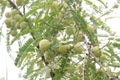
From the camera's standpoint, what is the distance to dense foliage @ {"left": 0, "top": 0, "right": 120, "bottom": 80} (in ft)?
2.91

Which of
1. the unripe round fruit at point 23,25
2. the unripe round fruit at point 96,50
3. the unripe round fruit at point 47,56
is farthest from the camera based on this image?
the unripe round fruit at point 23,25

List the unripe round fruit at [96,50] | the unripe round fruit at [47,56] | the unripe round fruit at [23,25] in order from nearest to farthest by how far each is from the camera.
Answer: the unripe round fruit at [96,50] < the unripe round fruit at [47,56] < the unripe round fruit at [23,25]

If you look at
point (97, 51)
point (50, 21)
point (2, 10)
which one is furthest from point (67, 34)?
point (2, 10)

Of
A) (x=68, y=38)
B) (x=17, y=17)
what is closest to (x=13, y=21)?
(x=17, y=17)

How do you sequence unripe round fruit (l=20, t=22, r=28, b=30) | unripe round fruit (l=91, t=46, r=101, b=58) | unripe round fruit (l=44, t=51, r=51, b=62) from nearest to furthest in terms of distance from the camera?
1. unripe round fruit (l=91, t=46, r=101, b=58)
2. unripe round fruit (l=44, t=51, r=51, b=62)
3. unripe round fruit (l=20, t=22, r=28, b=30)

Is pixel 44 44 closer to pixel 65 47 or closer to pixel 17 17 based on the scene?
pixel 65 47

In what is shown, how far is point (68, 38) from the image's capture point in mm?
1010

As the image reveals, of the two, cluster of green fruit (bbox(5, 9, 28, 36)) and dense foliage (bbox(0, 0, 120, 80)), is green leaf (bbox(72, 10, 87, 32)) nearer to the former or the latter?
dense foliage (bbox(0, 0, 120, 80))

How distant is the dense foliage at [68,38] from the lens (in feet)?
2.91

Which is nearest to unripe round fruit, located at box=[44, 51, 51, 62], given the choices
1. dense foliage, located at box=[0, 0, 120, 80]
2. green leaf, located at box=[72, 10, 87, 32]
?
dense foliage, located at box=[0, 0, 120, 80]

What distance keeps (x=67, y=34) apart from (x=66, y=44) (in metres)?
0.10

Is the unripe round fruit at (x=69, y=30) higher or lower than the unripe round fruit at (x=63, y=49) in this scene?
higher

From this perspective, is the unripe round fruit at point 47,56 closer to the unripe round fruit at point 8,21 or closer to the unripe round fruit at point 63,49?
the unripe round fruit at point 63,49

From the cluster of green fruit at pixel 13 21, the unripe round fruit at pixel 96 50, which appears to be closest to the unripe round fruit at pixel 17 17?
the cluster of green fruit at pixel 13 21
